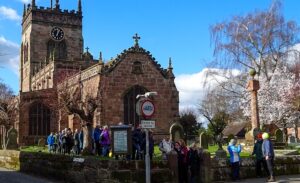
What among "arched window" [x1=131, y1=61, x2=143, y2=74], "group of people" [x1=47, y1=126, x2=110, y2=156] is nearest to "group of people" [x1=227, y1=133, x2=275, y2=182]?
"group of people" [x1=47, y1=126, x2=110, y2=156]

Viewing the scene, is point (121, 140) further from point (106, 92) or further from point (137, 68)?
point (137, 68)

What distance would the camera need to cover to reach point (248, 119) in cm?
4631

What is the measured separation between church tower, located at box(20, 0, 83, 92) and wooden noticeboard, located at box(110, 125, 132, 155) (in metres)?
53.0

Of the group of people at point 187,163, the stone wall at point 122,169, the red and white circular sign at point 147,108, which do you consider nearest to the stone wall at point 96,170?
the stone wall at point 122,169

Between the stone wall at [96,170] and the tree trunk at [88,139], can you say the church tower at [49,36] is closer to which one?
the tree trunk at [88,139]

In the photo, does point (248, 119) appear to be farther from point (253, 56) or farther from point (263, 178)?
point (263, 178)

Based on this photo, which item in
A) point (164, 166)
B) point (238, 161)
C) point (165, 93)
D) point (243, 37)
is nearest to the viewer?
point (164, 166)

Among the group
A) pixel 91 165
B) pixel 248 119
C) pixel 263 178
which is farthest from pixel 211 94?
pixel 91 165

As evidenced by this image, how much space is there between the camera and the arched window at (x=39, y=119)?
45.5 m

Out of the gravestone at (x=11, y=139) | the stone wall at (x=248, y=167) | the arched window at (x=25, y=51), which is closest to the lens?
the stone wall at (x=248, y=167)

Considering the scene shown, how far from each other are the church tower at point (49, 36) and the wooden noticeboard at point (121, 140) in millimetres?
52991

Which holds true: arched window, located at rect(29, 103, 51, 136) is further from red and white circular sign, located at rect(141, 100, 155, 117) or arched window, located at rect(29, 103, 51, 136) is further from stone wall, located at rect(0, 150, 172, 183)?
red and white circular sign, located at rect(141, 100, 155, 117)

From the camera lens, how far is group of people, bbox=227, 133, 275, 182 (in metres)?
15.7

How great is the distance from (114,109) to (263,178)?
74.6 feet
